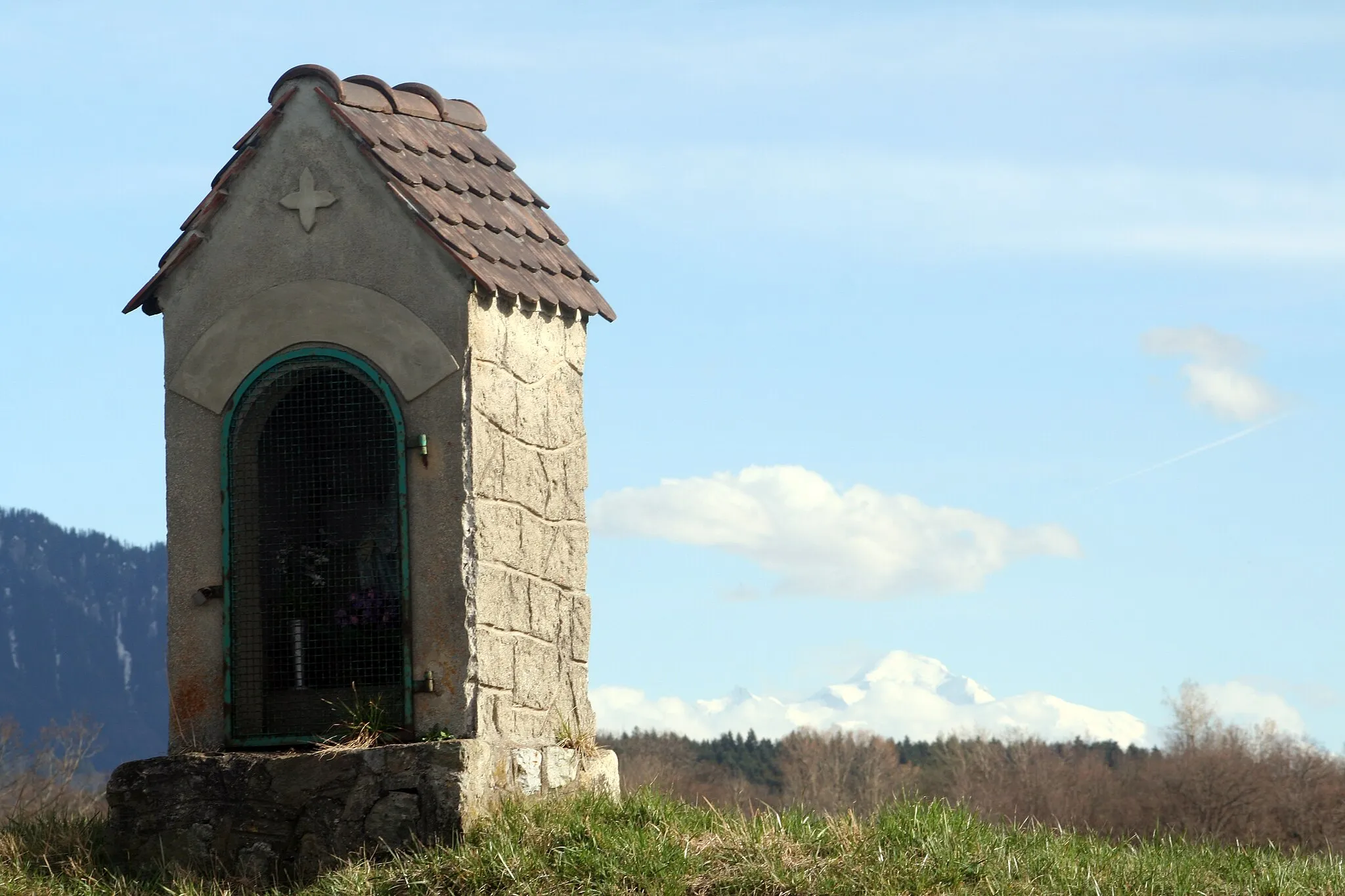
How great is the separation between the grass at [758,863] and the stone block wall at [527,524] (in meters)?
0.76

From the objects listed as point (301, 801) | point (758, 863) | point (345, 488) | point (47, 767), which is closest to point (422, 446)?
point (345, 488)

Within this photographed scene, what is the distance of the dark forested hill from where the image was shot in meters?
142

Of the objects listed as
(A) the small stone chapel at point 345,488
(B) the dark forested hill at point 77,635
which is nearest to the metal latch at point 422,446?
(A) the small stone chapel at point 345,488

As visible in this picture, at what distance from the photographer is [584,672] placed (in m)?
9.25

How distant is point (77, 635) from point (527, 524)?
147 m

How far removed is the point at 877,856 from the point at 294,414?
3.85 m

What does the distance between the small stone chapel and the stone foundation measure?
2cm

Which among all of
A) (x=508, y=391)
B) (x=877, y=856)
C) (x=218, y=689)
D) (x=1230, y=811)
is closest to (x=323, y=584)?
(x=218, y=689)

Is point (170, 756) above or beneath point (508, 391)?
beneath

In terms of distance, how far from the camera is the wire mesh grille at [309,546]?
336 inches

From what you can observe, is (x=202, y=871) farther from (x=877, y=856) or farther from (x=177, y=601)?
(x=877, y=856)

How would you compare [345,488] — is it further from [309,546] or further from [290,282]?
[290,282]

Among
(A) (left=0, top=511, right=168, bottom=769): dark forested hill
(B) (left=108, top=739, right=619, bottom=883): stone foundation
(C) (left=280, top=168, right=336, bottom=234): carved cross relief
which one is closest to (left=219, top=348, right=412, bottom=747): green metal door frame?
(B) (left=108, top=739, right=619, bottom=883): stone foundation

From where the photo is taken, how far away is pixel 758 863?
7.24m
